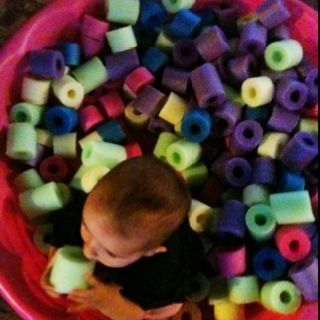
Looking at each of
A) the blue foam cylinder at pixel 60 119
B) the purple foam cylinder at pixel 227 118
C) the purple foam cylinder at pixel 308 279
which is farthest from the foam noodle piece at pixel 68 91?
the purple foam cylinder at pixel 308 279

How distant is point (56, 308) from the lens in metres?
1.19

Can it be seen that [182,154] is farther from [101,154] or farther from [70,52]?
[70,52]

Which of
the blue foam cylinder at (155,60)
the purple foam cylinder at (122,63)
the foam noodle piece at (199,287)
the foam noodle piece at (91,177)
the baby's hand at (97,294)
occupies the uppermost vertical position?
the purple foam cylinder at (122,63)

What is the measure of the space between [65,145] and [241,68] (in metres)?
0.33

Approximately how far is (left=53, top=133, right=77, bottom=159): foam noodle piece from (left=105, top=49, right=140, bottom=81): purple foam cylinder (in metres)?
0.13

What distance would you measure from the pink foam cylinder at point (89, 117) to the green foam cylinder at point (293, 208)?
0.34m

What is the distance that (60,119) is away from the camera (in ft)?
4.22

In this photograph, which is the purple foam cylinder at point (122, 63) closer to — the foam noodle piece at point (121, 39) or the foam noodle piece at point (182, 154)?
the foam noodle piece at point (121, 39)

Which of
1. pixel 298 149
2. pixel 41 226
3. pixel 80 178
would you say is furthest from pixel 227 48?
pixel 41 226

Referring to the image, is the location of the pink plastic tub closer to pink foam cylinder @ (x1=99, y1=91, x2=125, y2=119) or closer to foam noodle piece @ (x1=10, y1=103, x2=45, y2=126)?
foam noodle piece @ (x1=10, y1=103, x2=45, y2=126)

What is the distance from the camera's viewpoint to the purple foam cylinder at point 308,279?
3.76 feet

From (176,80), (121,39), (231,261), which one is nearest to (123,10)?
(121,39)

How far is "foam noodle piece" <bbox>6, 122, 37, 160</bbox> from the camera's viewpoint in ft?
4.07

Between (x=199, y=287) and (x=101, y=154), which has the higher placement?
(x=101, y=154)
